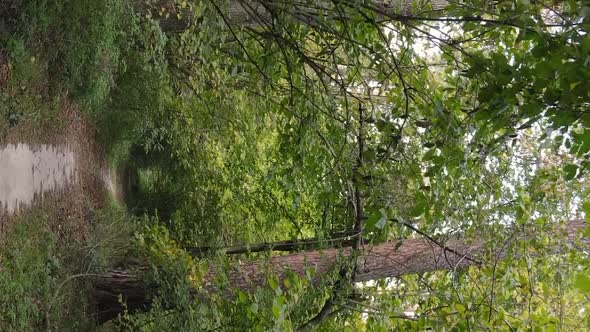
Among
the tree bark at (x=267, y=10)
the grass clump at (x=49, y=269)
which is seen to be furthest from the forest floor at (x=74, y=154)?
the tree bark at (x=267, y=10)

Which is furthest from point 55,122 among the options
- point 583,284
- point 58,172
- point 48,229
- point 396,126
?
point 583,284

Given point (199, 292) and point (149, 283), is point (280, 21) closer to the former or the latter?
point (199, 292)

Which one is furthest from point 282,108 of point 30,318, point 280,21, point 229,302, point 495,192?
point 30,318

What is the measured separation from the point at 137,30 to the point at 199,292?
3.38m

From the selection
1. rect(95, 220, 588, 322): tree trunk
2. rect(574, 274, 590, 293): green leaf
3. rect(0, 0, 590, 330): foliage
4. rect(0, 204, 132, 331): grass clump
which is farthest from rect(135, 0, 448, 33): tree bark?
rect(0, 204, 132, 331): grass clump

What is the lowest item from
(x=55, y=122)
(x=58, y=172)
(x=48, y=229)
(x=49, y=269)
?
(x=49, y=269)

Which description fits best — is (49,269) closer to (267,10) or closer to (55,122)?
(55,122)

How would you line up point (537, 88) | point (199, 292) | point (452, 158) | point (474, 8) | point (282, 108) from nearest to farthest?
1. point (537, 88)
2. point (474, 8)
3. point (452, 158)
4. point (282, 108)
5. point (199, 292)

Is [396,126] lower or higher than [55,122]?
lower

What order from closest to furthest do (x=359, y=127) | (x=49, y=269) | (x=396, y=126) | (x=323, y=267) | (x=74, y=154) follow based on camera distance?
(x=396, y=126)
(x=359, y=127)
(x=323, y=267)
(x=49, y=269)
(x=74, y=154)

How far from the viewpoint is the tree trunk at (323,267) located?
20.3 ft

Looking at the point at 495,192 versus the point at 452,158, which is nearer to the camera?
the point at 452,158

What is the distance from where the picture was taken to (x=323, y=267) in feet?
21.1

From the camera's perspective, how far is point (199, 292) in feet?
18.1
